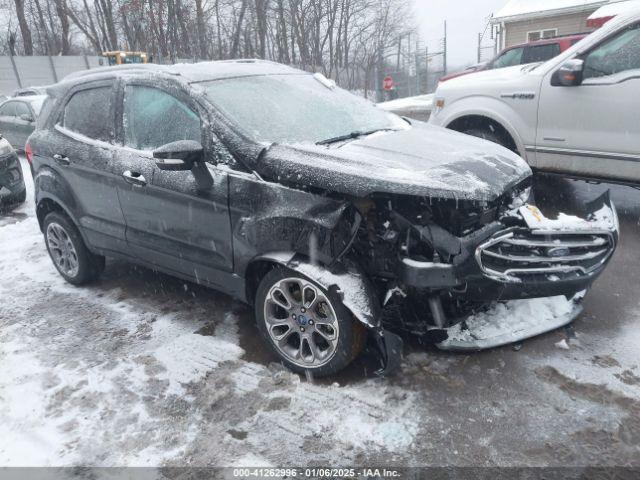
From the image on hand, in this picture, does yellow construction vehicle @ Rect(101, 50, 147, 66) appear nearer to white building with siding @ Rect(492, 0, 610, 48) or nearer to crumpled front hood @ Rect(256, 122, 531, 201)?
white building with siding @ Rect(492, 0, 610, 48)

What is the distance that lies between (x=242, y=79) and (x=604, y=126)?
3442 mm

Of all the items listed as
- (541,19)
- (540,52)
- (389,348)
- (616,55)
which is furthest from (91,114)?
(541,19)

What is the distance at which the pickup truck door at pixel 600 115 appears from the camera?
4.66 m

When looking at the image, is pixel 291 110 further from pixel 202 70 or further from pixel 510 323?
pixel 510 323

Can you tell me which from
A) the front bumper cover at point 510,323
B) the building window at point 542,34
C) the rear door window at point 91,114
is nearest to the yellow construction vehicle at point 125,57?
the building window at point 542,34

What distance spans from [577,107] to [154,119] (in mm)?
3937

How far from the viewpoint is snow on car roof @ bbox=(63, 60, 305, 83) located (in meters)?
3.58

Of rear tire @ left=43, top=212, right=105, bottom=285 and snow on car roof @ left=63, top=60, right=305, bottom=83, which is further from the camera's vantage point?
rear tire @ left=43, top=212, right=105, bottom=285

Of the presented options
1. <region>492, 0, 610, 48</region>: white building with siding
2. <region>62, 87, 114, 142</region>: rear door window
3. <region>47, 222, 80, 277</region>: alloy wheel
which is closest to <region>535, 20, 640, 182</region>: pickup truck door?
<region>62, 87, 114, 142</region>: rear door window

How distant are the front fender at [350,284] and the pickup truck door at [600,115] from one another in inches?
133

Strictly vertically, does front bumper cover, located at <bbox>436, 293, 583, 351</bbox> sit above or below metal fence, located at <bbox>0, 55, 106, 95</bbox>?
below

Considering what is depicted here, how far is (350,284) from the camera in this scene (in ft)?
9.07

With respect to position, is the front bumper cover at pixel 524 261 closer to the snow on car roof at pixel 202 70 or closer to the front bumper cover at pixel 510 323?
the front bumper cover at pixel 510 323

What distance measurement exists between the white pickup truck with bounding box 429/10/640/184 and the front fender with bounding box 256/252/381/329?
3.39 meters
